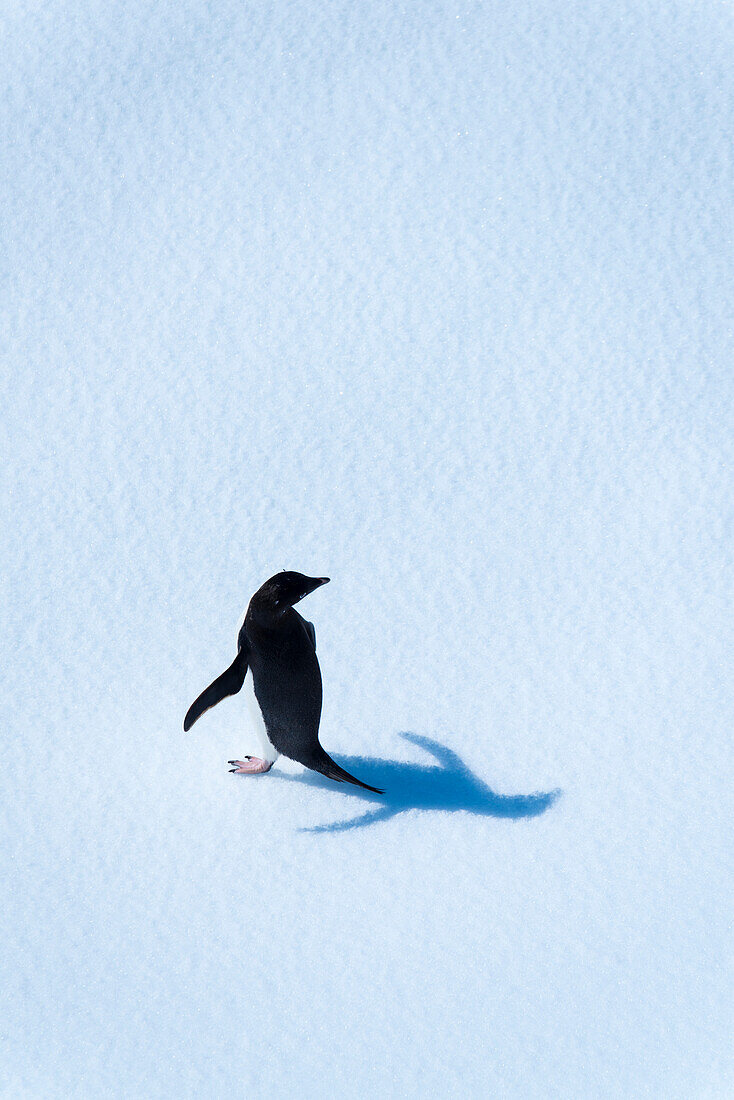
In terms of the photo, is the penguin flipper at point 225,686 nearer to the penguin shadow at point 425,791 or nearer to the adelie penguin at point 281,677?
the adelie penguin at point 281,677

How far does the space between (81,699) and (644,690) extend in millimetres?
463

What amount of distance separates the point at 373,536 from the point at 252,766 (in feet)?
0.91

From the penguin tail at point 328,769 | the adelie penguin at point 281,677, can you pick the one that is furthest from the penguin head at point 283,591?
the penguin tail at point 328,769

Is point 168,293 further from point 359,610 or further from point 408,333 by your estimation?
point 359,610

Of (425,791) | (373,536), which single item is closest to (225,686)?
(425,791)

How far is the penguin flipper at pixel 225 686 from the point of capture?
788 mm

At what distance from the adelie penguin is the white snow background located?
0.07 m

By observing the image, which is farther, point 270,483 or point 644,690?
point 270,483

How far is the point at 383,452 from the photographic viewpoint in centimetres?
109

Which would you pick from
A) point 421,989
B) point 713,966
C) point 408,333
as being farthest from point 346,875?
point 408,333

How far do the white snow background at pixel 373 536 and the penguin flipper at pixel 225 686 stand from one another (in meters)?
0.10

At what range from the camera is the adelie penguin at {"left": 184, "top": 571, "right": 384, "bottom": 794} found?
761 millimetres

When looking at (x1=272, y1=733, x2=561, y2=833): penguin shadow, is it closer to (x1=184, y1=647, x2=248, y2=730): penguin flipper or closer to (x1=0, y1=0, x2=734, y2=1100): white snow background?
(x1=0, y1=0, x2=734, y2=1100): white snow background

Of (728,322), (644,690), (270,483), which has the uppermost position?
(728,322)
